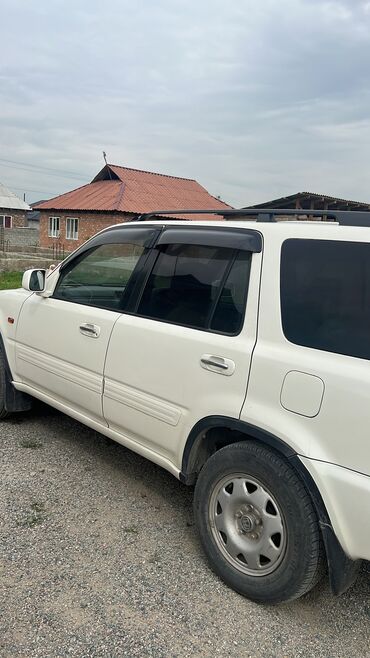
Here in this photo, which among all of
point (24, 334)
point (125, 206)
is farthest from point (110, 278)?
point (125, 206)

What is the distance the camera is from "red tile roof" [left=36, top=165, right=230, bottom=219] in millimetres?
31047

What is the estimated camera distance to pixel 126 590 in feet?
7.80

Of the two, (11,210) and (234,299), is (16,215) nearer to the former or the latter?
(11,210)

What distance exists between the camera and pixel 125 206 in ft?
99.0

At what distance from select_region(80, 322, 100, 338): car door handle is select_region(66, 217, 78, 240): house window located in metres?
32.0

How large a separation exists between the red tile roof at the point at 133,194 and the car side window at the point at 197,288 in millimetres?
27764

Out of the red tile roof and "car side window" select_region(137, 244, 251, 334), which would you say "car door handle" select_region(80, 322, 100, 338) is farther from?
the red tile roof

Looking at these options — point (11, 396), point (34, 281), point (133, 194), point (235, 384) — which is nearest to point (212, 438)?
point (235, 384)

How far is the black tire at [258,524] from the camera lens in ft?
6.93

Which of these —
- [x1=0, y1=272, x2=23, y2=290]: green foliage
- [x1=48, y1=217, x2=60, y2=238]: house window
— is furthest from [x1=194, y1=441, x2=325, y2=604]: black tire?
[x1=48, y1=217, x2=60, y2=238]: house window

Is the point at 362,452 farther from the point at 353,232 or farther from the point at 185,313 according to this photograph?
the point at 185,313

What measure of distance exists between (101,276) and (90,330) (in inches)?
21.8

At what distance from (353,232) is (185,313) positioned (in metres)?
0.99

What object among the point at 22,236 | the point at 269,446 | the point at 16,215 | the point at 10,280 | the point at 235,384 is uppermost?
the point at 16,215
